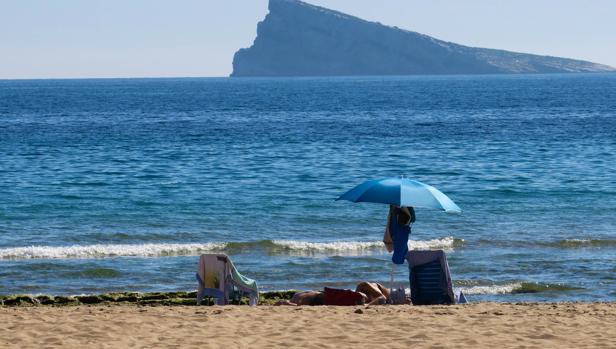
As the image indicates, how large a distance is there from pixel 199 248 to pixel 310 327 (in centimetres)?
972

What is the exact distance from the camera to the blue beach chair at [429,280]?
14.1 metres

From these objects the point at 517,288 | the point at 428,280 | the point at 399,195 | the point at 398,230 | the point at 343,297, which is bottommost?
the point at 517,288

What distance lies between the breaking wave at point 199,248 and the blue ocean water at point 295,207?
0.05m

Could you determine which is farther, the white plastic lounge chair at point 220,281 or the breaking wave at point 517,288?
the breaking wave at point 517,288

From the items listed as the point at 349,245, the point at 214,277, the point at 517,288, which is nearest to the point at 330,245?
the point at 349,245

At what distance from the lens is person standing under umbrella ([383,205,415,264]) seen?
14.0 meters

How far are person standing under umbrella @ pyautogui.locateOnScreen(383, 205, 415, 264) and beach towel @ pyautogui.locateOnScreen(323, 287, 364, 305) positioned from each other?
0.77m

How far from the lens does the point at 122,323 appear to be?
11617mm

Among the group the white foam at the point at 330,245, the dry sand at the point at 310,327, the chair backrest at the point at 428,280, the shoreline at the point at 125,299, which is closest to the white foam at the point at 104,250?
the white foam at the point at 330,245

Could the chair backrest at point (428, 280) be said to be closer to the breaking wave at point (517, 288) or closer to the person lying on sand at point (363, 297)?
the person lying on sand at point (363, 297)

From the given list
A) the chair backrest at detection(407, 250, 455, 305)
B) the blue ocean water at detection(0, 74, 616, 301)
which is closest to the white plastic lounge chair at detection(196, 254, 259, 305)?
the chair backrest at detection(407, 250, 455, 305)

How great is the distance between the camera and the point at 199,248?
68.8 ft

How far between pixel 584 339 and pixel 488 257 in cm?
920

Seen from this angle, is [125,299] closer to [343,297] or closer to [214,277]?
[214,277]
